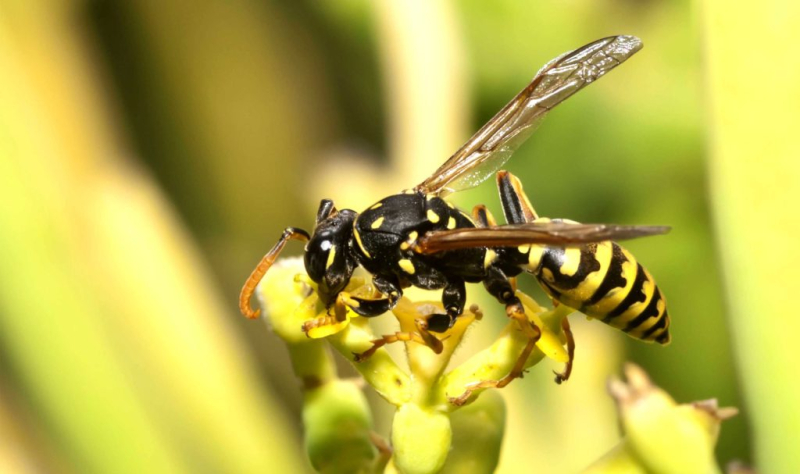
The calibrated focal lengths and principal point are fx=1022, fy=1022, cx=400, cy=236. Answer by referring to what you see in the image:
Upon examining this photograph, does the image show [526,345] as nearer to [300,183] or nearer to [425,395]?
[425,395]

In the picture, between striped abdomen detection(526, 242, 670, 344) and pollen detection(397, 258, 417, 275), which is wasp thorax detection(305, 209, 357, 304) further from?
striped abdomen detection(526, 242, 670, 344)

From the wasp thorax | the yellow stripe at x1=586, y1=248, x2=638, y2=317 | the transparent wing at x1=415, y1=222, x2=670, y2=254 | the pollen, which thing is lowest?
the yellow stripe at x1=586, y1=248, x2=638, y2=317

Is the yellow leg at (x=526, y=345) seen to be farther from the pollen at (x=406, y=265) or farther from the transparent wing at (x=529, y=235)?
the pollen at (x=406, y=265)

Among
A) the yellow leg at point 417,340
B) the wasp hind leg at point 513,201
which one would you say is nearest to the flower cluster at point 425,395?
the yellow leg at point 417,340

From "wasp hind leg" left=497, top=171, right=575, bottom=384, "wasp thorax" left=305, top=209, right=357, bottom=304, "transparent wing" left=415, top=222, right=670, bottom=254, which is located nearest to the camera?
"transparent wing" left=415, top=222, right=670, bottom=254

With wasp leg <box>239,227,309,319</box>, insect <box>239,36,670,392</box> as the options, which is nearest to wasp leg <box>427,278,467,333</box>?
insect <box>239,36,670,392</box>

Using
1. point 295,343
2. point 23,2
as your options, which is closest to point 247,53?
point 23,2

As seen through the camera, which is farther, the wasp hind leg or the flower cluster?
the wasp hind leg
